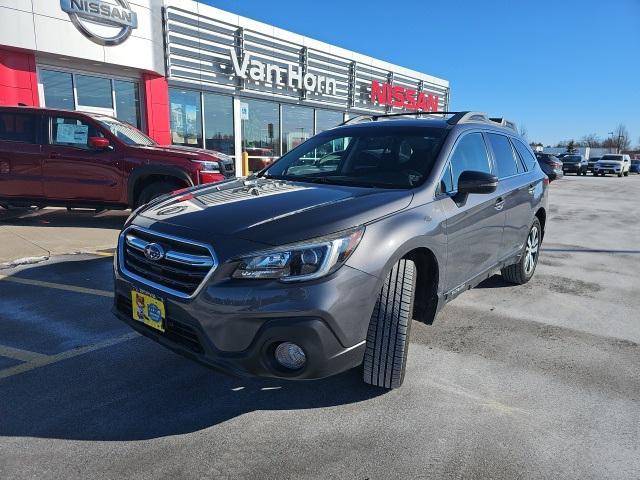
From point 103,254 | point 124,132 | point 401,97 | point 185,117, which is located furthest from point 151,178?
point 401,97

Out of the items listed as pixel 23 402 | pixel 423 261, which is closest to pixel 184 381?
pixel 23 402

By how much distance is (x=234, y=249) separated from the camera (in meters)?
2.43

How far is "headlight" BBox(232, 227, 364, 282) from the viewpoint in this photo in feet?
7.82

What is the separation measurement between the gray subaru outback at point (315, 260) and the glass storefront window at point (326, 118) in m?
17.3

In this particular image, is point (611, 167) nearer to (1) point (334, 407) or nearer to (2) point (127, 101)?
(2) point (127, 101)

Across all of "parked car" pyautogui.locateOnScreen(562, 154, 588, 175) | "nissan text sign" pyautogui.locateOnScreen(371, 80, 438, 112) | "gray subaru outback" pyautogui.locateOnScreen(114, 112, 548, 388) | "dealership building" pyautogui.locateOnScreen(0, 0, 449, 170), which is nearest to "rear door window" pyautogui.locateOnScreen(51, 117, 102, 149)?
"dealership building" pyautogui.locateOnScreen(0, 0, 449, 170)

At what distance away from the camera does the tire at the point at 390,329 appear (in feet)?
8.81

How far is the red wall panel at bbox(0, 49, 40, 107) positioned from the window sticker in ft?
14.2

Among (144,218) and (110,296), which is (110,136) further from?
(144,218)

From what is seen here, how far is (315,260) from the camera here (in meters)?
2.40

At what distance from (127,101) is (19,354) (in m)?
11.9

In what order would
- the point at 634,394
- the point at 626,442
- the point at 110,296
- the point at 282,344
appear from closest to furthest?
the point at 282,344, the point at 626,442, the point at 634,394, the point at 110,296

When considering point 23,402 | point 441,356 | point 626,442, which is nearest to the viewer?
point 626,442

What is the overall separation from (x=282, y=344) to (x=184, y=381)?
3.54 feet
